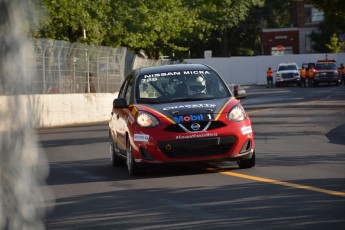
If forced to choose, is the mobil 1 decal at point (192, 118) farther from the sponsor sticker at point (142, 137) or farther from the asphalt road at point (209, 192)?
the asphalt road at point (209, 192)

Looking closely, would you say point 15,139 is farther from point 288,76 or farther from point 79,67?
point 288,76

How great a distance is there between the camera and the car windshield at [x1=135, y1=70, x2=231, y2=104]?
1305 cm

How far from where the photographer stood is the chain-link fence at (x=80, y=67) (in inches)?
1161

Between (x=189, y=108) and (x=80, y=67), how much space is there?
68.9 ft

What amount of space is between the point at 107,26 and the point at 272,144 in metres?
22.8

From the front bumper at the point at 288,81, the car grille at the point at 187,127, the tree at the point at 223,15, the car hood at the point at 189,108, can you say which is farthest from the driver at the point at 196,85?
the front bumper at the point at 288,81

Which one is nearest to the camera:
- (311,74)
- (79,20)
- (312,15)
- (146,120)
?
(146,120)

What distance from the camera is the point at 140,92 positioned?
13.4 metres

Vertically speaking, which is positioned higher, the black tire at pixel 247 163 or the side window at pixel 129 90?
the side window at pixel 129 90

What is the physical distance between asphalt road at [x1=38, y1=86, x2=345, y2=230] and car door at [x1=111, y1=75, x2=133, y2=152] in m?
0.48

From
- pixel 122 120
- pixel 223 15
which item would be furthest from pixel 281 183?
pixel 223 15

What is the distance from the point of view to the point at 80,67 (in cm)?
3281

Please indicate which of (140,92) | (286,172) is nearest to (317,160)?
(286,172)

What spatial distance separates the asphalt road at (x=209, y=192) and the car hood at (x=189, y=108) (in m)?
0.81
